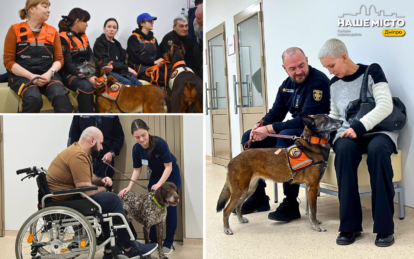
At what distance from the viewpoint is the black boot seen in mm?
3035

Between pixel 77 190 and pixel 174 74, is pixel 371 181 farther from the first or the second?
pixel 77 190

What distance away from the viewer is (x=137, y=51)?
7.89 ft

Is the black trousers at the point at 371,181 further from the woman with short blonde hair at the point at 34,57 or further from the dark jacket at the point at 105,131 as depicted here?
the woman with short blonde hair at the point at 34,57

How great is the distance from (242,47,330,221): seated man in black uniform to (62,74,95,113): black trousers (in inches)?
50.5

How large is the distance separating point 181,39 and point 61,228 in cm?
123

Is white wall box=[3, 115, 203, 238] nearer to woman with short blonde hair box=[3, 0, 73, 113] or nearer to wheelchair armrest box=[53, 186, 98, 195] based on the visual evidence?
wheelchair armrest box=[53, 186, 98, 195]

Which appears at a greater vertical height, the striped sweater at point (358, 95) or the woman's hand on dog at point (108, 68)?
the woman's hand on dog at point (108, 68)

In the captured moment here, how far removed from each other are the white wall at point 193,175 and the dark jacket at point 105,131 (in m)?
0.34

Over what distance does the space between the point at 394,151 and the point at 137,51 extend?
1.83 meters

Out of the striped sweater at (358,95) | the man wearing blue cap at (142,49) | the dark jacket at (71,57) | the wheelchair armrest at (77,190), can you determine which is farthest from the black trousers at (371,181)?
the dark jacket at (71,57)

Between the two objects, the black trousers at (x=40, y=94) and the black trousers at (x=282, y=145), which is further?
the black trousers at (x=282, y=145)

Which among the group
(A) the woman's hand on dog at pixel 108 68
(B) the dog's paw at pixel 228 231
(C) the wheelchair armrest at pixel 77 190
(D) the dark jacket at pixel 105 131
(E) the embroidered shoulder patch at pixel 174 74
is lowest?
(B) the dog's paw at pixel 228 231

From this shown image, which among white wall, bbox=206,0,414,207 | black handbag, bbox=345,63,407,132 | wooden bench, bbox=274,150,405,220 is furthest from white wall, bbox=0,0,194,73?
white wall, bbox=206,0,414,207

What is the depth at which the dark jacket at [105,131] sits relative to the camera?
1.97m
